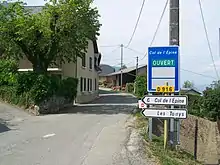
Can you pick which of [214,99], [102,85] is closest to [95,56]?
[214,99]

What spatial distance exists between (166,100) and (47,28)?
46.8ft

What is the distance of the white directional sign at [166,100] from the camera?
9.12 metres

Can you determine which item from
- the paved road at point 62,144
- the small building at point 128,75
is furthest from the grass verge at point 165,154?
the small building at point 128,75

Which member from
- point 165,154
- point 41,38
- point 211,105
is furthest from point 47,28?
point 211,105

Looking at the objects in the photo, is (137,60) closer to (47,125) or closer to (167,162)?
(47,125)

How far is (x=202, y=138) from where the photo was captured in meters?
22.7

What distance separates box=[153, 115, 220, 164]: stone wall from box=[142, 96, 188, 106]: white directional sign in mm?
5760

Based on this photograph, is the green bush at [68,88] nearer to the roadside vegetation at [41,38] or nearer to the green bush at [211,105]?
the roadside vegetation at [41,38]

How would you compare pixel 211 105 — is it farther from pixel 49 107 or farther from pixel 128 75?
pixel 128 75

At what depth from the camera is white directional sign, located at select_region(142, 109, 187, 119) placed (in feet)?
29.6

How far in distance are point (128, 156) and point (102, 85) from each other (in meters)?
77.8

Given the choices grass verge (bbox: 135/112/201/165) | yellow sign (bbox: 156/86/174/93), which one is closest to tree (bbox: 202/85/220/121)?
grass verge (bbox: 135/112/201/165)

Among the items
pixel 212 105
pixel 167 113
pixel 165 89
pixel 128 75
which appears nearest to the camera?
pixel 167 113

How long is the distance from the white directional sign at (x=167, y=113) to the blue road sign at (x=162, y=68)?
72 cm
